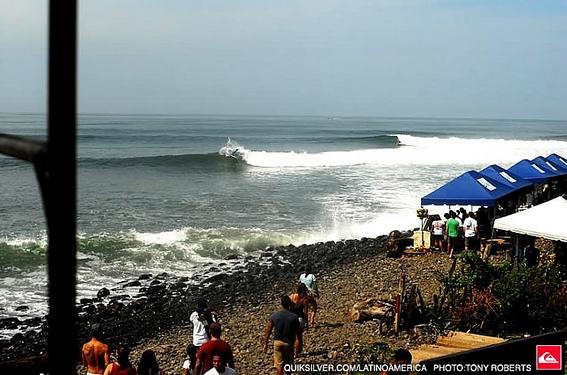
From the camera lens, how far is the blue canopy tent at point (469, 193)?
13.6 metres

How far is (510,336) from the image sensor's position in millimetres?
8359

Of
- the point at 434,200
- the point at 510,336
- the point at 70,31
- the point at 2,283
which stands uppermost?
the point at 70,31

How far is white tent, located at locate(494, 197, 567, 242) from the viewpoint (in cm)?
938

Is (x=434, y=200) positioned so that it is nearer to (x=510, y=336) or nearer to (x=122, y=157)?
(x=510, y=336)

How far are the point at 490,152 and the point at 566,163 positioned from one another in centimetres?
3893

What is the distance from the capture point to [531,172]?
57.0ft

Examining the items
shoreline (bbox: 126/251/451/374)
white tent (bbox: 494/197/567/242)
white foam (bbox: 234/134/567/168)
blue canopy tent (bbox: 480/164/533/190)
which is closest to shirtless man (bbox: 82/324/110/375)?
shoreline (bbox: 126/251/451/374)

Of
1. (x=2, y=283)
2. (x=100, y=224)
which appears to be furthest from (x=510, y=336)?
(x=100, y=224)

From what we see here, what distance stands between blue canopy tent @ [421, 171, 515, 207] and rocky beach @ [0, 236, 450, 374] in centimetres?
148

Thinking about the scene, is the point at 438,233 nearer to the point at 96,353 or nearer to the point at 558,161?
the point at 558,161

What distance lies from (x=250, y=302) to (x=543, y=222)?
6792 millimetres

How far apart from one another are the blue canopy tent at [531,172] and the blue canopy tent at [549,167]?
1.07ft

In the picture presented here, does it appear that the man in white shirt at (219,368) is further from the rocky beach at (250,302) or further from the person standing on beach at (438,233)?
the person standing on beach at (438,233)

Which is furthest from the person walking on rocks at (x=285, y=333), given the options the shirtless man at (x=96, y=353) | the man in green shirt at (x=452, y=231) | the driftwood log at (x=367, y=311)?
the man in green shirt at (x=452, y=231)
